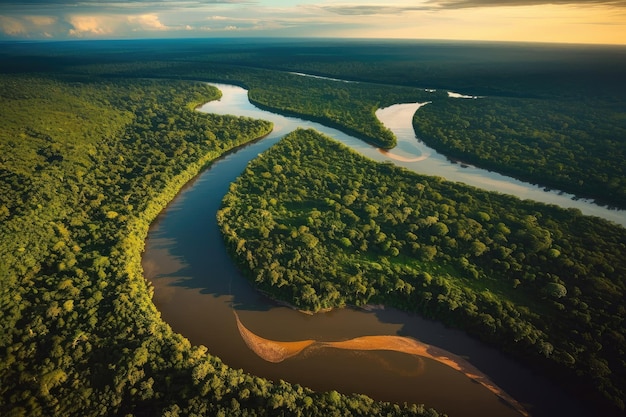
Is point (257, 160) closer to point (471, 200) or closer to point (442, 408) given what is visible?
point (471, 200)

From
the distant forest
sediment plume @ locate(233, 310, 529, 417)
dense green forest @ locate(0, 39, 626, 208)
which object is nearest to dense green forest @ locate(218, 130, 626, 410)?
the distant forest

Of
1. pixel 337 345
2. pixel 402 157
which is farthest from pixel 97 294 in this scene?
pixel 402 157

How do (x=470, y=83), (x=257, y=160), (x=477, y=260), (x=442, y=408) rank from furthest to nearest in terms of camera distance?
(x=470, y=83), (x=257, y=160), (x=477, y=260), (x=442, y=408)

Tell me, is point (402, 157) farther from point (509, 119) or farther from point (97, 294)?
point (97, 294)

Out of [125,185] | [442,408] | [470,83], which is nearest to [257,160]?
[125,185]

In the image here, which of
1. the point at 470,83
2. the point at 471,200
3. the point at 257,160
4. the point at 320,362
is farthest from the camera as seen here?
the point at 470,83

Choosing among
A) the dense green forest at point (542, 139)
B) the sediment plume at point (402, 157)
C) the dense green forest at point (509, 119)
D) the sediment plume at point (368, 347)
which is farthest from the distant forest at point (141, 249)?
the sediment plume at point (402, 157)
